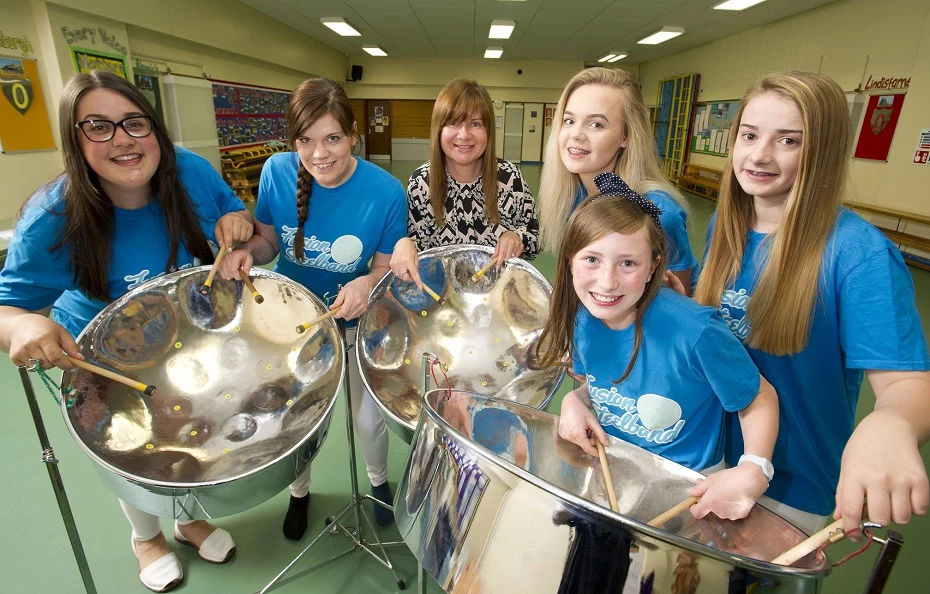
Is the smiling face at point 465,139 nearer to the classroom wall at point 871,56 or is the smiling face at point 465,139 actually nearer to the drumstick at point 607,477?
the drumstick at point 607,477

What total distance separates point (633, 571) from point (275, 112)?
27.1 feet

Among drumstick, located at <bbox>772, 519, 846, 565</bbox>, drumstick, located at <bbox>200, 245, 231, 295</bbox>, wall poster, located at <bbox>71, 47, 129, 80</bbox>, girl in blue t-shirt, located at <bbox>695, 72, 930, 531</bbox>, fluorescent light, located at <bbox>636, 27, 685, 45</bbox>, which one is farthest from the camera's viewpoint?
fluorescent light, located at <bbox>636, 27, 685, 45</bbox>

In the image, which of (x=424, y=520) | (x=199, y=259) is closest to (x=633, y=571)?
(x=424, y=520)

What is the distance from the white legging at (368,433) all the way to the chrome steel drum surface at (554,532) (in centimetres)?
59

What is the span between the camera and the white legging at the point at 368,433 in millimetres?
1283

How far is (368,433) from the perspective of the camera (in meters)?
1.34

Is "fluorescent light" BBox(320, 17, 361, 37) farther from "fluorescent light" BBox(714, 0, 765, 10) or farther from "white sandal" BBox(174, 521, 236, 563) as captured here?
"white sandal" BBox(174, 521, 236, 563)

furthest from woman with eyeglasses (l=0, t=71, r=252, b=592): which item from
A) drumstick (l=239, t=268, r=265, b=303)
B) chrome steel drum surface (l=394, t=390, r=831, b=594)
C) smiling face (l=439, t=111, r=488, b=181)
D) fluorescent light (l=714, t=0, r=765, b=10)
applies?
fluorescent light (l=714, t=0, r=765, b=10)

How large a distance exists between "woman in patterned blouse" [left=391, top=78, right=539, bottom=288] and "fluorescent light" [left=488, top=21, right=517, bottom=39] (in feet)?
20.2

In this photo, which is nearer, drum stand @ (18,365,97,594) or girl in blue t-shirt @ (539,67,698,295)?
drum stand @ (18,365,97,594)

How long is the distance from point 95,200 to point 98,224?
4 cm

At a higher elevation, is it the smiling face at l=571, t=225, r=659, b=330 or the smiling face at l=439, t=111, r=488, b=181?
the smiling face at l=439, t=111, r=488, b=181

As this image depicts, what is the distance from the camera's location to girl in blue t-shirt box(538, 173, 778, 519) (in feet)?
2.24

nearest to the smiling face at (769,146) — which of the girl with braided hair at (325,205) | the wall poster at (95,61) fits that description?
the girl with braided hair at (325,205)
